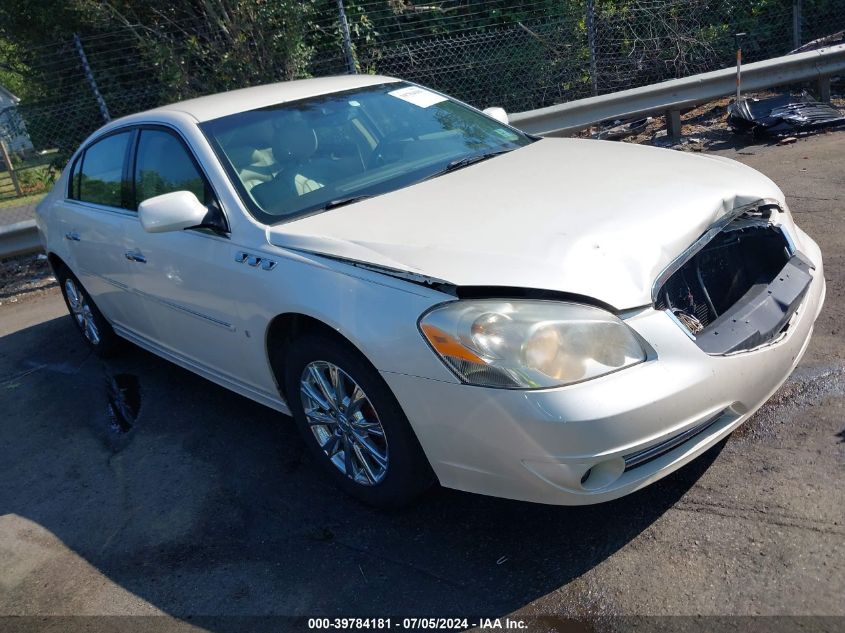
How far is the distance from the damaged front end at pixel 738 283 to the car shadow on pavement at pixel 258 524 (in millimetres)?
666

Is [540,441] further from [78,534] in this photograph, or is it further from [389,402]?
[78,534]

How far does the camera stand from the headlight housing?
251 centimetres

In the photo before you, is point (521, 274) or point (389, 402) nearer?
point (521, 274)

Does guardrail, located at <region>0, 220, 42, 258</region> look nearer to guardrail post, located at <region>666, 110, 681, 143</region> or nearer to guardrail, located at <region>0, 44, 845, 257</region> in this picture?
guardrail, located at <region>0, 44, 845, 257</region>

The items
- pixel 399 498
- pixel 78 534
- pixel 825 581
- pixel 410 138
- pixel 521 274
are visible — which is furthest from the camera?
pixel 410 138

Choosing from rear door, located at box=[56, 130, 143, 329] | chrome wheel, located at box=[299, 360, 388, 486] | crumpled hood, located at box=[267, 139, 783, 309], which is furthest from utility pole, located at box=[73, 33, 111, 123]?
chrome wheel, located at box=[299, 360, 388, 486]

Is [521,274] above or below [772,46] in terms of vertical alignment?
above

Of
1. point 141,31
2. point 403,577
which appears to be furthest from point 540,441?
point 141,31

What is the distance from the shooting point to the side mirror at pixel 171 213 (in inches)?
136

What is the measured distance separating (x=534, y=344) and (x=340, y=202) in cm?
136

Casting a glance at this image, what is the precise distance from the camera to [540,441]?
2482mm

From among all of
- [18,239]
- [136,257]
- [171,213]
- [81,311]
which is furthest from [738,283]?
[18,239]

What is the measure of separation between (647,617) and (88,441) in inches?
128

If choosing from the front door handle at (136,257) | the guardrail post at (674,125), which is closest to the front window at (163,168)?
the front door handle at (136,257)
